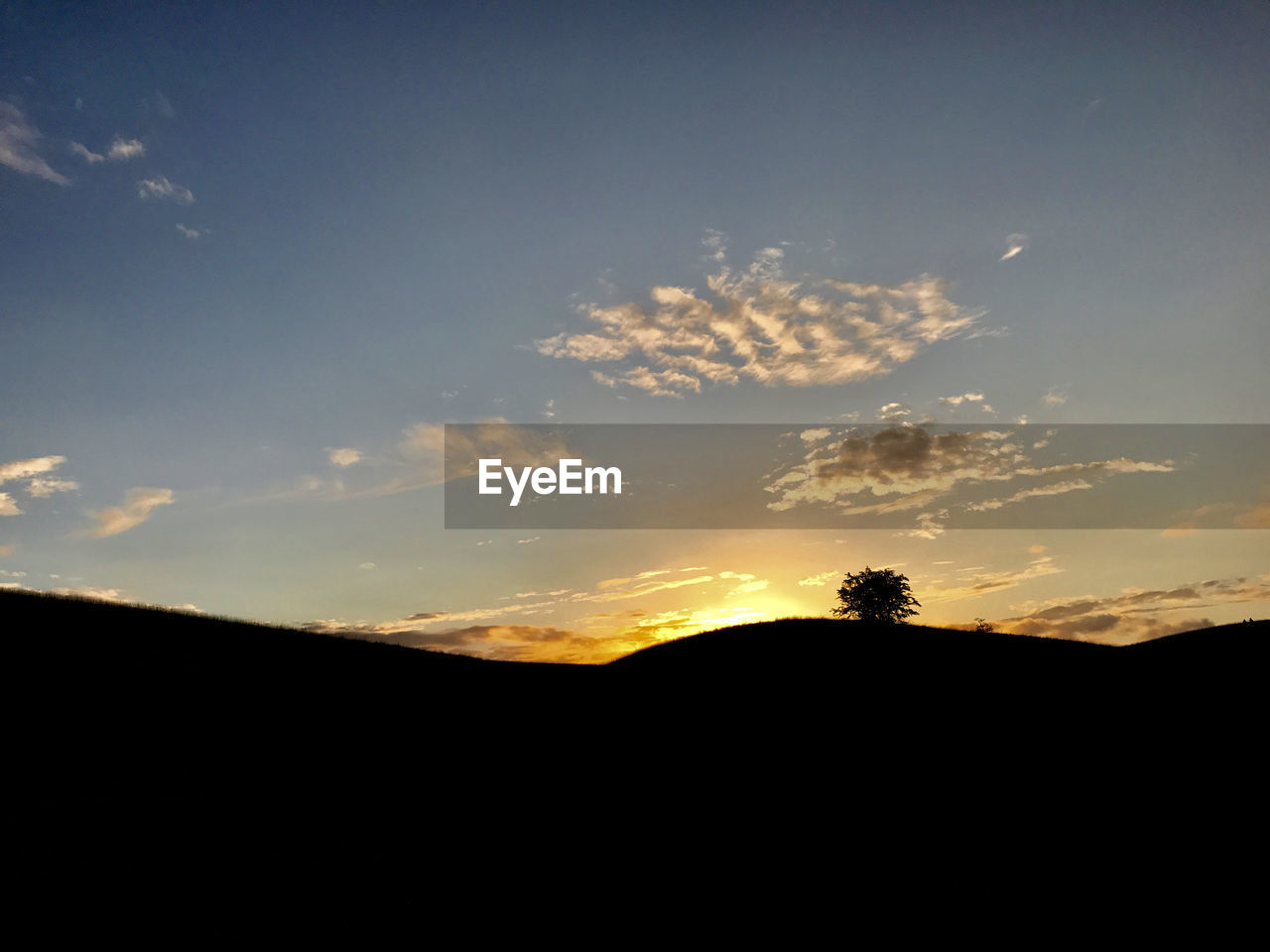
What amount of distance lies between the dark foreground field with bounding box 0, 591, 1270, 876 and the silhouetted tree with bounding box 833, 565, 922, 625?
40729mm

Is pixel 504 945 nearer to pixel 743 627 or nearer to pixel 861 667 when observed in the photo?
pixel 861 667

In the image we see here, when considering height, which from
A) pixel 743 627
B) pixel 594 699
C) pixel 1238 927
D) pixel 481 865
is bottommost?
pixel 1238 927

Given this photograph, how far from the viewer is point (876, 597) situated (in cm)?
8362

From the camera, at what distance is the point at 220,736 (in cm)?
2684

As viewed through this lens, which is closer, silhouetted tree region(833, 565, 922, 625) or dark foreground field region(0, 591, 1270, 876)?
dark foreground field region(0, 591, 1270, 876)

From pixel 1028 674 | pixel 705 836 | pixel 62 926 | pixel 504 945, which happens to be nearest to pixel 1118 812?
pixel 705 836

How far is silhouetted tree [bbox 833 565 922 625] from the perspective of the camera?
272ft

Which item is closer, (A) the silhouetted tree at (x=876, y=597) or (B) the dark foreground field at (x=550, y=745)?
(B) the dark foreground field at (x=550, y=745)

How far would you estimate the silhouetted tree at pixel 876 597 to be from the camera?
82.8 m

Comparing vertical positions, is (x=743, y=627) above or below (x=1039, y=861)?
above

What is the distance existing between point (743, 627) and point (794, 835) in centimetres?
3080

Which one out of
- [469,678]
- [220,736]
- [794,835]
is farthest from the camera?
[469,678]

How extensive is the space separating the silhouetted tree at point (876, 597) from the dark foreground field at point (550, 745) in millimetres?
40729

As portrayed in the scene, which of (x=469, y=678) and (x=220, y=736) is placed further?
(x=469, y=678)
